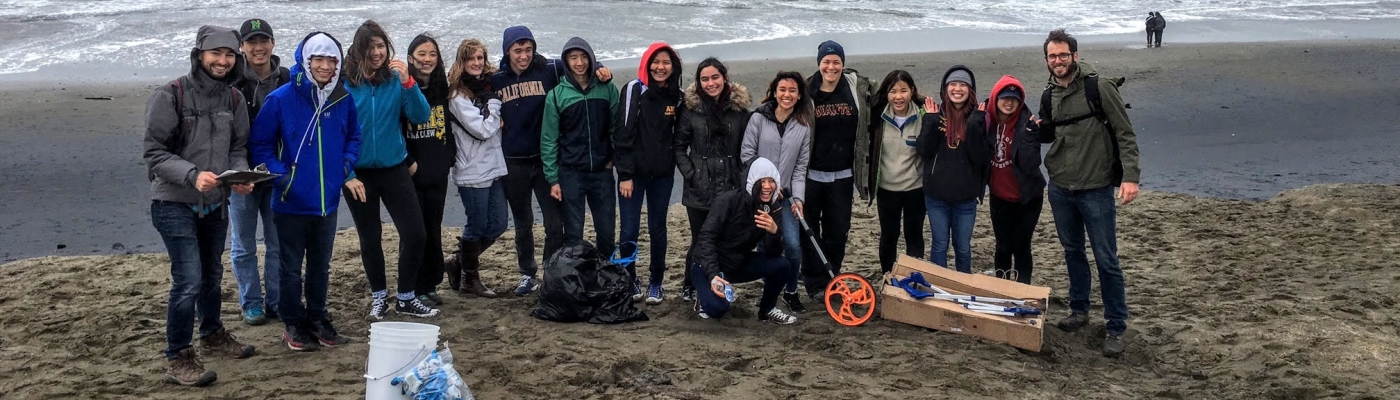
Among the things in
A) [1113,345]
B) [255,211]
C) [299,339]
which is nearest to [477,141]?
[255,211]

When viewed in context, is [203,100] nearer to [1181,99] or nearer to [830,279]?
[830,279]

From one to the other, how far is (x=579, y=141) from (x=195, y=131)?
2159 millimetres

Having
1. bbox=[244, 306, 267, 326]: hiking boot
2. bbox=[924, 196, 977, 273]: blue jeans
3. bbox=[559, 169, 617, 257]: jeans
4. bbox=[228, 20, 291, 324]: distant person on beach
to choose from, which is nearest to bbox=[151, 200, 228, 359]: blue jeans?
bbox=[228, 20, 291, 324]: distant person on beach

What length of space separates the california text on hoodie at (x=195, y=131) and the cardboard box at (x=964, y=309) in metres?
3.45

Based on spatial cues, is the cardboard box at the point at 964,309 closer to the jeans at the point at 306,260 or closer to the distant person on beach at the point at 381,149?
the distant person on beach at the point at 381,149

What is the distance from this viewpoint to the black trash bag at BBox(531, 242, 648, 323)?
625 centimetres

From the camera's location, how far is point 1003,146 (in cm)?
635

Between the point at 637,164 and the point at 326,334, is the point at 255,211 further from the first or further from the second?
the point at 637,164

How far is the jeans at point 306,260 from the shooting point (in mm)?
5453

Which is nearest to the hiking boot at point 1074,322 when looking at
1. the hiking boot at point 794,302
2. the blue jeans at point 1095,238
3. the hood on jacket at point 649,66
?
the blue jeans at point 1095,238

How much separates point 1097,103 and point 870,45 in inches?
611

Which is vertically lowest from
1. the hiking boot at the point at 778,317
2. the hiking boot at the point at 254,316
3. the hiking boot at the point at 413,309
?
the hiking boot at the point at 778,317

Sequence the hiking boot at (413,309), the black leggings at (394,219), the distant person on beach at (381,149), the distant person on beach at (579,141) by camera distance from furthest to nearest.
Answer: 1. the distant person on beach at (579,141)
2. the hiking boot at (413,309)
3. the black leggings at (394,219)
4. the distant person on beach at (381,149)

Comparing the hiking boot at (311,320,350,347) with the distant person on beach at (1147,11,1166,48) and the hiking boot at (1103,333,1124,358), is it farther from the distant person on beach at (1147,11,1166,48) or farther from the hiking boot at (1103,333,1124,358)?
the distant person on beach at (1147,11,1166,48)
